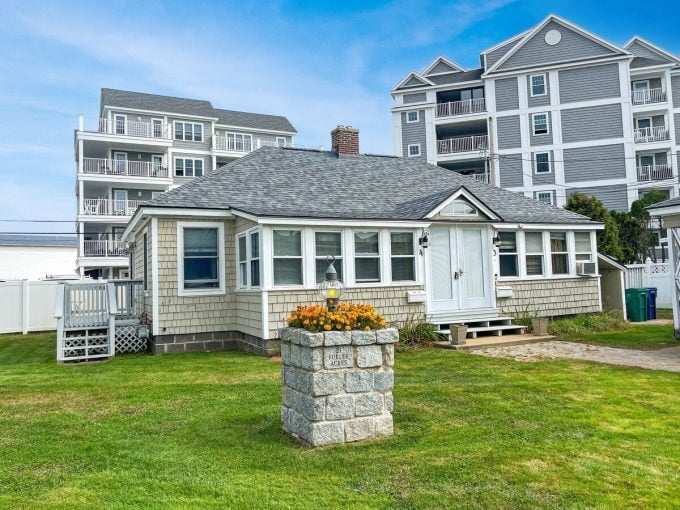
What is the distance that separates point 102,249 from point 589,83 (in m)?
30.2

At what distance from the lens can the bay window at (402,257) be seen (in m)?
12.0

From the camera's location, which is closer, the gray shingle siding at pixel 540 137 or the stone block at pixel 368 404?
the stone block at pixel 368 404

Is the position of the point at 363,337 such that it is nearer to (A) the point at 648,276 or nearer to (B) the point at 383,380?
(B) the point at 383,380

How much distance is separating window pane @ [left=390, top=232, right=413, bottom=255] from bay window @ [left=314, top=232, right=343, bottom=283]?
1390 millimetres

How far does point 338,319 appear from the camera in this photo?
481 centimetres

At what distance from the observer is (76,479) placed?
3957 mm

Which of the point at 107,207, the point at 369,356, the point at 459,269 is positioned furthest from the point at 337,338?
the point at 107,207

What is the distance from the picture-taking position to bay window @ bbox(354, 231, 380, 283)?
11617mm

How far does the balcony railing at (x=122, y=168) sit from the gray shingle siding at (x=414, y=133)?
634 inches

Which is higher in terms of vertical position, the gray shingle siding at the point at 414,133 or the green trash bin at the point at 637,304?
the gray shingle siding at the point at 414,133

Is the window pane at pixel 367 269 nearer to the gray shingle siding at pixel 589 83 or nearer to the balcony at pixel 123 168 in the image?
the balcony at pixel 123 168

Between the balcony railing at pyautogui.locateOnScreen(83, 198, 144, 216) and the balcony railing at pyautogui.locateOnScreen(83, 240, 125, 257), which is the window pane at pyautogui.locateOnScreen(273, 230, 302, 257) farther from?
the balcony railing at pyautogui.locateOnScreen(83, 198, 144, 216)

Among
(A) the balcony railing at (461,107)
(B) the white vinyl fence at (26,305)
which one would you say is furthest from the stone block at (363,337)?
(A) the balcony railing at (461,107)

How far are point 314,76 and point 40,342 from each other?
15329 mm
